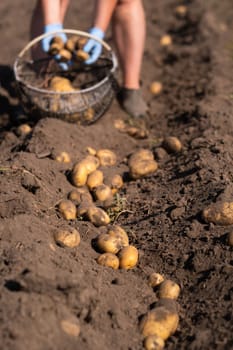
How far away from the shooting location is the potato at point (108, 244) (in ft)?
9.37

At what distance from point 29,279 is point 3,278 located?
15cm

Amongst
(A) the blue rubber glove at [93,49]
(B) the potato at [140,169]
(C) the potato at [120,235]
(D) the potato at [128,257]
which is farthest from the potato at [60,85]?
(D) the potato at [128,257]

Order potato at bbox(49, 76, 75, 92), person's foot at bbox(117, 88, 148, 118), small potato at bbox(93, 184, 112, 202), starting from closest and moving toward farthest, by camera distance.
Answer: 1. small potato at bbox(93, 184, 112, 202)
2. potato at bbox(49, 76, 75, 92)
3. person's foot at bbox(117, 88, 148, 118)

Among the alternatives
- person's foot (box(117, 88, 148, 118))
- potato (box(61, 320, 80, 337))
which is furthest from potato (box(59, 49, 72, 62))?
potato (box(61, 320, 80, 337))

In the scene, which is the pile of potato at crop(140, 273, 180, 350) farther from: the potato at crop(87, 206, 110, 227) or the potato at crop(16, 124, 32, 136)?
the potato at crop(16, 124, 32, 136)

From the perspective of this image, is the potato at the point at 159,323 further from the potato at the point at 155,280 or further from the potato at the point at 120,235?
the potato at the point at 120,235

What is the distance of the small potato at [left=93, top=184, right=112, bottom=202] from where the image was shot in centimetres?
333

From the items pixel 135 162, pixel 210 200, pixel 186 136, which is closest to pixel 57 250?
pixel 210 200

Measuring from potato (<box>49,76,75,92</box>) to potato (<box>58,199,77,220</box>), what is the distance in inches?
40.9

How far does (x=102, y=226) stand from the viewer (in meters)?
3.11

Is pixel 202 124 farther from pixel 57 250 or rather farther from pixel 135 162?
pixel 57 250

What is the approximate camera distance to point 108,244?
285cm

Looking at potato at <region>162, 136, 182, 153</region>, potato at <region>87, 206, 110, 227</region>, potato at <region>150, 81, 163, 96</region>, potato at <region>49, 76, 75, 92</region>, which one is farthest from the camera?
potato at <region>150, 81, 163, 96</region>

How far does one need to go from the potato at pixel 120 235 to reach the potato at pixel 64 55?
140cm
